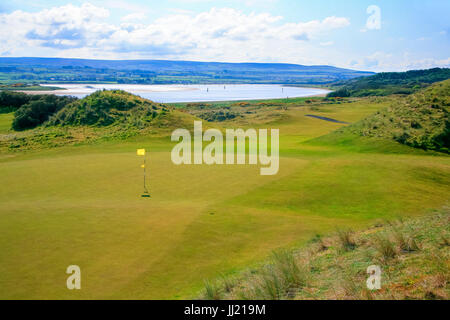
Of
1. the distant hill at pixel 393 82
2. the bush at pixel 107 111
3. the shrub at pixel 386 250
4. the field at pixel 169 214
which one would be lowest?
the field at pixel 169 214

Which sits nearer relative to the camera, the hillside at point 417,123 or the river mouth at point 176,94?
the hillside at point 417,123

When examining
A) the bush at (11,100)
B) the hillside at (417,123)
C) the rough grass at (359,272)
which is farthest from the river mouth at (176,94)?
the rough grass at (359,272)

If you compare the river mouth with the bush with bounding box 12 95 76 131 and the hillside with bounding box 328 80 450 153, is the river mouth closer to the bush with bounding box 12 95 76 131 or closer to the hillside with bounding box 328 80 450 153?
the bush with bounding box 12 95 76 131

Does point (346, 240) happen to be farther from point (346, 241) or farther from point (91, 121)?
point (91, 121)

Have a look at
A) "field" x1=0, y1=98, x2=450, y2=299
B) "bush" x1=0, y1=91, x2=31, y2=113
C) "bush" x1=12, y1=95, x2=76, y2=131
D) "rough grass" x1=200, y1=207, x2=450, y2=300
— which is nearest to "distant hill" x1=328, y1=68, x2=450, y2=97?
"bush" x1=0, y1=91, x2=31, y2=113

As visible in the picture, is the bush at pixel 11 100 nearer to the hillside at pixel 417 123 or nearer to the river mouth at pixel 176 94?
the river mouth at pixel 176 94

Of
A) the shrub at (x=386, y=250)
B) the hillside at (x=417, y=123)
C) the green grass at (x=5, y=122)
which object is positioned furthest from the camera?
the green grass at (x=5, y=122)
